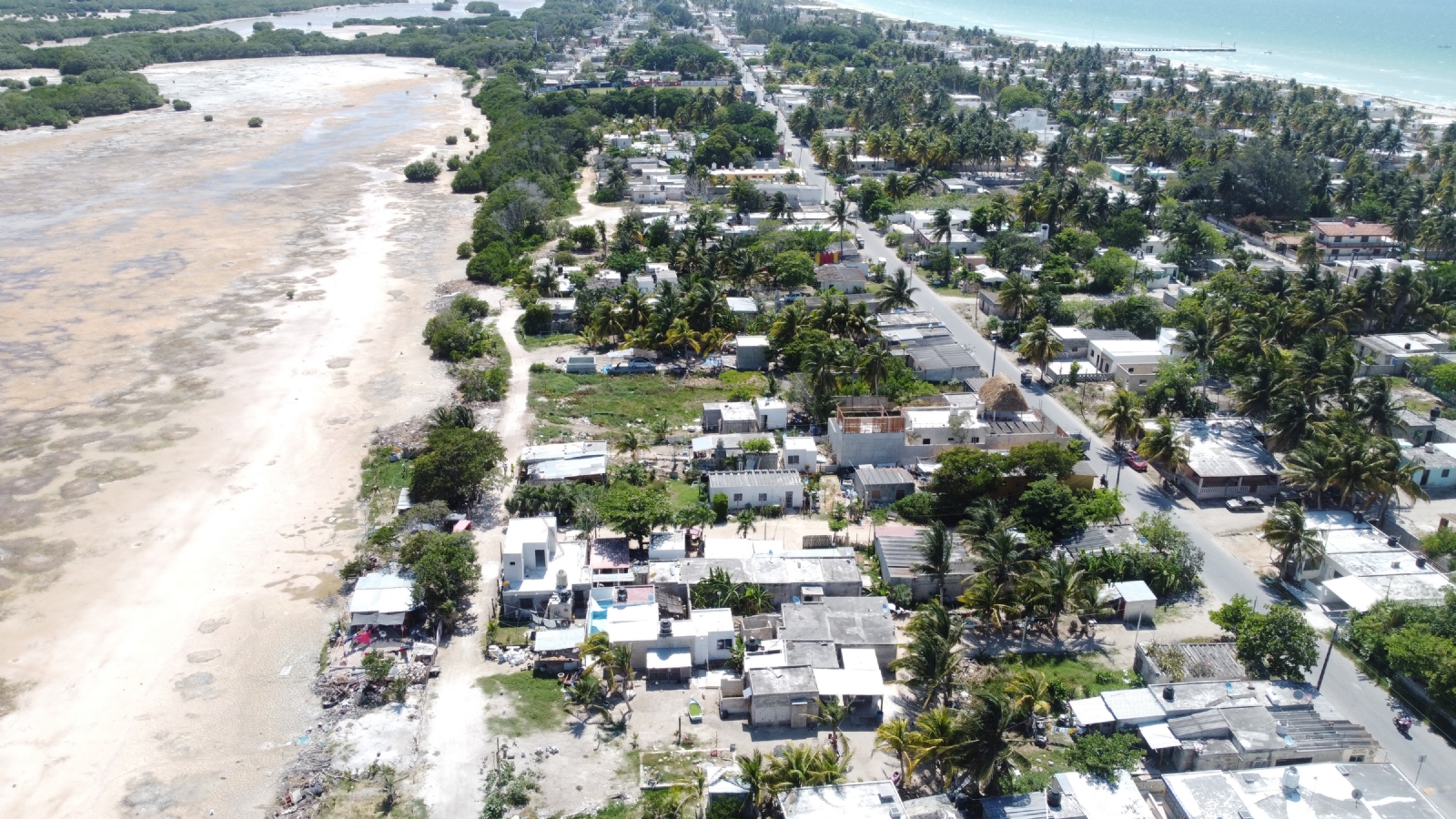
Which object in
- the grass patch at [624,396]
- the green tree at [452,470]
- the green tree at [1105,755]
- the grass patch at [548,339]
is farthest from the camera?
the grass patch at [548,339]

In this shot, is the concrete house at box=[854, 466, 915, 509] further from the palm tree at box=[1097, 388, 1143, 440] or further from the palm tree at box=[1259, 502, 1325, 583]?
the palm tree at box=[1259, 502, 1325, 583]

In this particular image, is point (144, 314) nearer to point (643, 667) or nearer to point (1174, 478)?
point (643, 667)

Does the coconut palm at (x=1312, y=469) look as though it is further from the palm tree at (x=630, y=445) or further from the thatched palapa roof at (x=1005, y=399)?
the palm tree at (x=630, y=445)

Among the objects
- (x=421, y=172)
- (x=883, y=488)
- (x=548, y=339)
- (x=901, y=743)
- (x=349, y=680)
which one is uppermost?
(x=421, y=172)

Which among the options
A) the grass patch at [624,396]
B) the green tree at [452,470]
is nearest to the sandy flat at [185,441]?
the green tree at [452,470]

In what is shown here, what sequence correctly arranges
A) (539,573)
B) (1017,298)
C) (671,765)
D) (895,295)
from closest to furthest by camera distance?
(671,765) < (539,573) < (1017,298) < (895,295)

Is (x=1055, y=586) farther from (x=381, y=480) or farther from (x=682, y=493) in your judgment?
(x=381, y=480)

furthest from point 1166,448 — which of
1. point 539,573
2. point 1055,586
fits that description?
point 539,573
